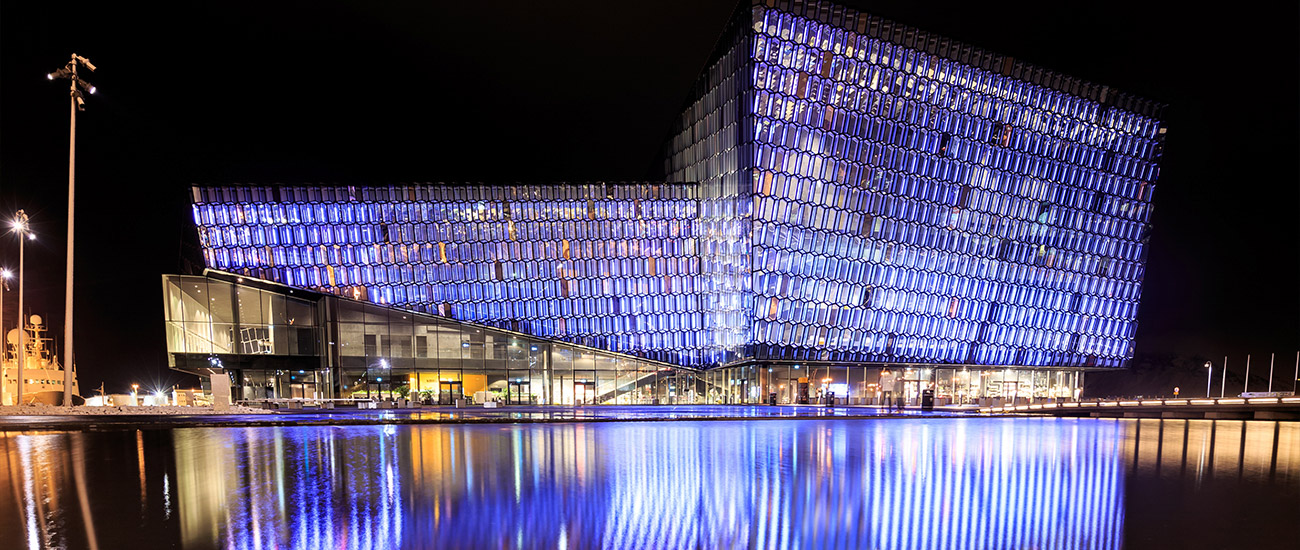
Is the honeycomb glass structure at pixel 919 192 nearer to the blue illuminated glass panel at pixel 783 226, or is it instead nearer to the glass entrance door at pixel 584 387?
the blue illuminated glass panel at pixel 783 226

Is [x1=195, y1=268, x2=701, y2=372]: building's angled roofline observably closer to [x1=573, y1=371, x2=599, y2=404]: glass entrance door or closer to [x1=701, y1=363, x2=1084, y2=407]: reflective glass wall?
[x1=573, y1=371, x2=599, y2=404]: glass entrance door

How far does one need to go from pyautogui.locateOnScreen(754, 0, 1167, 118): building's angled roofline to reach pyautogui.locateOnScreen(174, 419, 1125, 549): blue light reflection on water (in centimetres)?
3754

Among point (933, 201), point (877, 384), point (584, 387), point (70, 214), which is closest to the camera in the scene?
point (70, 214)

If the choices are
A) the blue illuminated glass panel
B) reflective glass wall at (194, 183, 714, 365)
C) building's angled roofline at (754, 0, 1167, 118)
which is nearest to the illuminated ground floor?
reflective glass wall at (194, 183, 714, 365)

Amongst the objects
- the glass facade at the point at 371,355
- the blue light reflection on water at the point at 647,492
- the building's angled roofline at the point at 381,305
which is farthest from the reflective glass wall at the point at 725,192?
the blue light reflection on water at the point at 647,492

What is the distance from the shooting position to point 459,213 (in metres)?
49.8

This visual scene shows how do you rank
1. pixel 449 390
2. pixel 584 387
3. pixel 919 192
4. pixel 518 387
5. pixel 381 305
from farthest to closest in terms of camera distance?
pixel 919 192
pixel 584 387
pixel 518 387
pixel 449 390
pixel 381 305

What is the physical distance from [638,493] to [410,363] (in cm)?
4321

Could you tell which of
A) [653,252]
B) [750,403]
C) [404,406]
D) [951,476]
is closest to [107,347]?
[404,406]

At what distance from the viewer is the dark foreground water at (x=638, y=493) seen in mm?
7195

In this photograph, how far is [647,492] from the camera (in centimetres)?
930

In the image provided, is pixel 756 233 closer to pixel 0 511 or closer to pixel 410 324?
pixel 410 324

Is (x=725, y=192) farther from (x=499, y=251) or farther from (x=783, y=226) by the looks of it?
(x=499, y=251)

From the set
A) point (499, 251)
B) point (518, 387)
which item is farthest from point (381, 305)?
point (518, 387)
